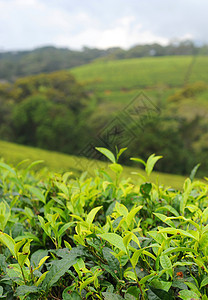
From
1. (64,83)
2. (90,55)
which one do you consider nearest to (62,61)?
(90,55)

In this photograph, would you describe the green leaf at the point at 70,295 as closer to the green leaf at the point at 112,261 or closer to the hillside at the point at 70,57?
the green leaf at the point at 112,261

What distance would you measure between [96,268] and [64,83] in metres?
28.8

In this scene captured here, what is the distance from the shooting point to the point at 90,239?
2.54 feet

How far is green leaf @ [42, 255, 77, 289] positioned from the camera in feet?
2.22

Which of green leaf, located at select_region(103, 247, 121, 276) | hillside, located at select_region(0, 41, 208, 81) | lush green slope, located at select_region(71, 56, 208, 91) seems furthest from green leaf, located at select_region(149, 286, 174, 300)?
hillside, located at select_region(0, 41, 208, 81)

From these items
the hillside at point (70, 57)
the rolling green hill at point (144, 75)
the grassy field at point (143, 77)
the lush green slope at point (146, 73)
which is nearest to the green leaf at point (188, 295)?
the grassy field at point (143, 77)

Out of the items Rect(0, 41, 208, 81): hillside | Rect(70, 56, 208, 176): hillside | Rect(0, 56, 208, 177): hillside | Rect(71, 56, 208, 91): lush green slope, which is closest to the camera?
Rect(70, 56, 208, 176): hillside

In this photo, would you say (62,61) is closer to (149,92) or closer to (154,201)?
(149,92)

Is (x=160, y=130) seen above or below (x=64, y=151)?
above

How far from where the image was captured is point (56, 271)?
0.69 meters

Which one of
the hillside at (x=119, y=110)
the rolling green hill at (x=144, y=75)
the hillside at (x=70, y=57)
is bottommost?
the hillside at (x=119, y=110)

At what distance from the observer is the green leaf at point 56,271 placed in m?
0.68

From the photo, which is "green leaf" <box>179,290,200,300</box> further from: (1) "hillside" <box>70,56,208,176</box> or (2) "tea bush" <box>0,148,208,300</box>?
(1) "hillside" <box>70,56,208,176</box>

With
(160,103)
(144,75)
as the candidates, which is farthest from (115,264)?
(144,75)
